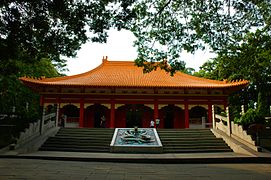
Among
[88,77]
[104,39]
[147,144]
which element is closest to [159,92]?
[88,77]

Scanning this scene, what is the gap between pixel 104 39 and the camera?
253 inches

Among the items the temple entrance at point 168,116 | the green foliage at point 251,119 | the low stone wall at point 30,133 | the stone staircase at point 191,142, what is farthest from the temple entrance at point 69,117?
the green foliage at point 251,119

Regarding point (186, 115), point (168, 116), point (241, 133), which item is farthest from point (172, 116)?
point (241, 133)

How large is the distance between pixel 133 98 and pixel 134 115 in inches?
73.2

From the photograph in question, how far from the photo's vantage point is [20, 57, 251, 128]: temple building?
54.5ft

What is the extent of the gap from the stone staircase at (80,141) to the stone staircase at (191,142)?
2949mm

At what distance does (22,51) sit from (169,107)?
14.1 m

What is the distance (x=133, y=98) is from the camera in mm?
17547

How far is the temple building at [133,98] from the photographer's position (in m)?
16.6

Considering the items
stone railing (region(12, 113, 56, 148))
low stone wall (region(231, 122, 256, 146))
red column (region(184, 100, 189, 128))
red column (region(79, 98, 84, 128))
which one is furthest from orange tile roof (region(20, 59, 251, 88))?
low stone wall (region(231, 122, 256, 146))

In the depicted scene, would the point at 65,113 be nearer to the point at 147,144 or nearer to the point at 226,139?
the point at 147,144

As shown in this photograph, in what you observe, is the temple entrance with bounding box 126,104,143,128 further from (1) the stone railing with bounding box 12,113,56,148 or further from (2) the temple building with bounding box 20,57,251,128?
(1) the stone railing with bounding box 12,113,56,148

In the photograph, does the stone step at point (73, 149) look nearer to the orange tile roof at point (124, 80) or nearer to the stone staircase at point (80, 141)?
the stone staircase at point (80, 141)

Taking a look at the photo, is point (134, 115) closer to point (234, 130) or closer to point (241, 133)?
point (234, 130)
